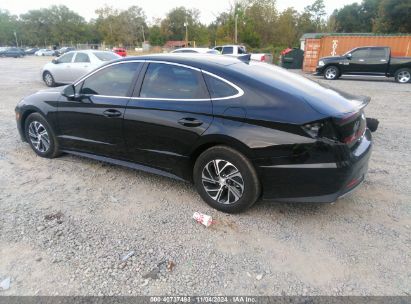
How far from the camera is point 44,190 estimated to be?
Answer: 3816mm

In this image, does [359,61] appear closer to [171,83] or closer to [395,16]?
[171,83]

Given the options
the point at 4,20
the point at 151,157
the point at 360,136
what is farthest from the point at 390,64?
the point at 4,20

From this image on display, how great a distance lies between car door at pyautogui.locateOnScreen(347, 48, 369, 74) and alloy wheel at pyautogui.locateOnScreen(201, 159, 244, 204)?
1453 cm

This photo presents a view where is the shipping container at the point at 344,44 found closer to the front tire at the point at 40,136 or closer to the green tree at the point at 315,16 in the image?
the front tire at the point at 40,136

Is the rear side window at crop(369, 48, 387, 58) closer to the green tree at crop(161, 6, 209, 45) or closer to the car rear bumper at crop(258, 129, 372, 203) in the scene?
the car rear bumper at crop(258, 129, 372, 203)

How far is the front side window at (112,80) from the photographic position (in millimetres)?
3756

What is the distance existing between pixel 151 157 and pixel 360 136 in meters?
2.24

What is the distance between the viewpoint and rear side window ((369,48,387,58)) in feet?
48.5

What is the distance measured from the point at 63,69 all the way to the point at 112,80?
921cm

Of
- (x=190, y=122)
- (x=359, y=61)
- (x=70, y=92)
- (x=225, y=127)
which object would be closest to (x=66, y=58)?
(x=70, y=92)

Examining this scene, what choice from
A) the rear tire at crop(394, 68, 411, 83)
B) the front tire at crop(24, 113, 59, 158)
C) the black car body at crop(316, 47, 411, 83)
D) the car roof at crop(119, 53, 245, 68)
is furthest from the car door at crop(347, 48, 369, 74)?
the front tire at crop(24, 113, 59, 158)

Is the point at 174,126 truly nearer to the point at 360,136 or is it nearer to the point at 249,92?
the point at 249,92

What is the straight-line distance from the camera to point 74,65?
11547 mm

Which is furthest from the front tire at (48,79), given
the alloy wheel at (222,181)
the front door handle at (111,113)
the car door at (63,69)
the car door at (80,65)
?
the alloy wheel at (222,181)
